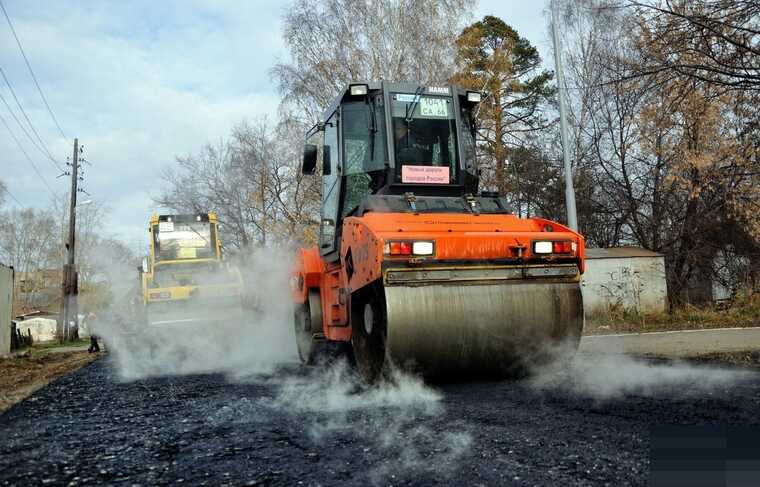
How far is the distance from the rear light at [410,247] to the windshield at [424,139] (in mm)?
1694

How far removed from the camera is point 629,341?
35.2 ft

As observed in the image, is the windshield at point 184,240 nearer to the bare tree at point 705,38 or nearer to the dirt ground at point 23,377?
the dirt ground at point 23,377

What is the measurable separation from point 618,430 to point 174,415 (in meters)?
3.36

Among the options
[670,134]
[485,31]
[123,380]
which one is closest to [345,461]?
[123,380]

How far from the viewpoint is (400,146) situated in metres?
6.98

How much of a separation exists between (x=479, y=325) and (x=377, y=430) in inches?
57.7

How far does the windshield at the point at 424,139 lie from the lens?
6933 millimetres

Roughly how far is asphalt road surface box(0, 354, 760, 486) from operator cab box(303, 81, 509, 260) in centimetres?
207

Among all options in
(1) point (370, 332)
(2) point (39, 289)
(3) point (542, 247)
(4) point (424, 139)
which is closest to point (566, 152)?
(4) point (424, 139)

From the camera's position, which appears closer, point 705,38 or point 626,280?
point 705,38

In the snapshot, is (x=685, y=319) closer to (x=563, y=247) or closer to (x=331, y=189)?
(x=331, y=189)

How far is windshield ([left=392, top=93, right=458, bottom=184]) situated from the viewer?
6.93 metres

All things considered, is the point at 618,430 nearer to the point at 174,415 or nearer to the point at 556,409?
the point at 556,409

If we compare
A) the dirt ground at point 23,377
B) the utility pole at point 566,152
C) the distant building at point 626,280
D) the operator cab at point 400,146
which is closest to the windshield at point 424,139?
the operator cab at point 400,146
